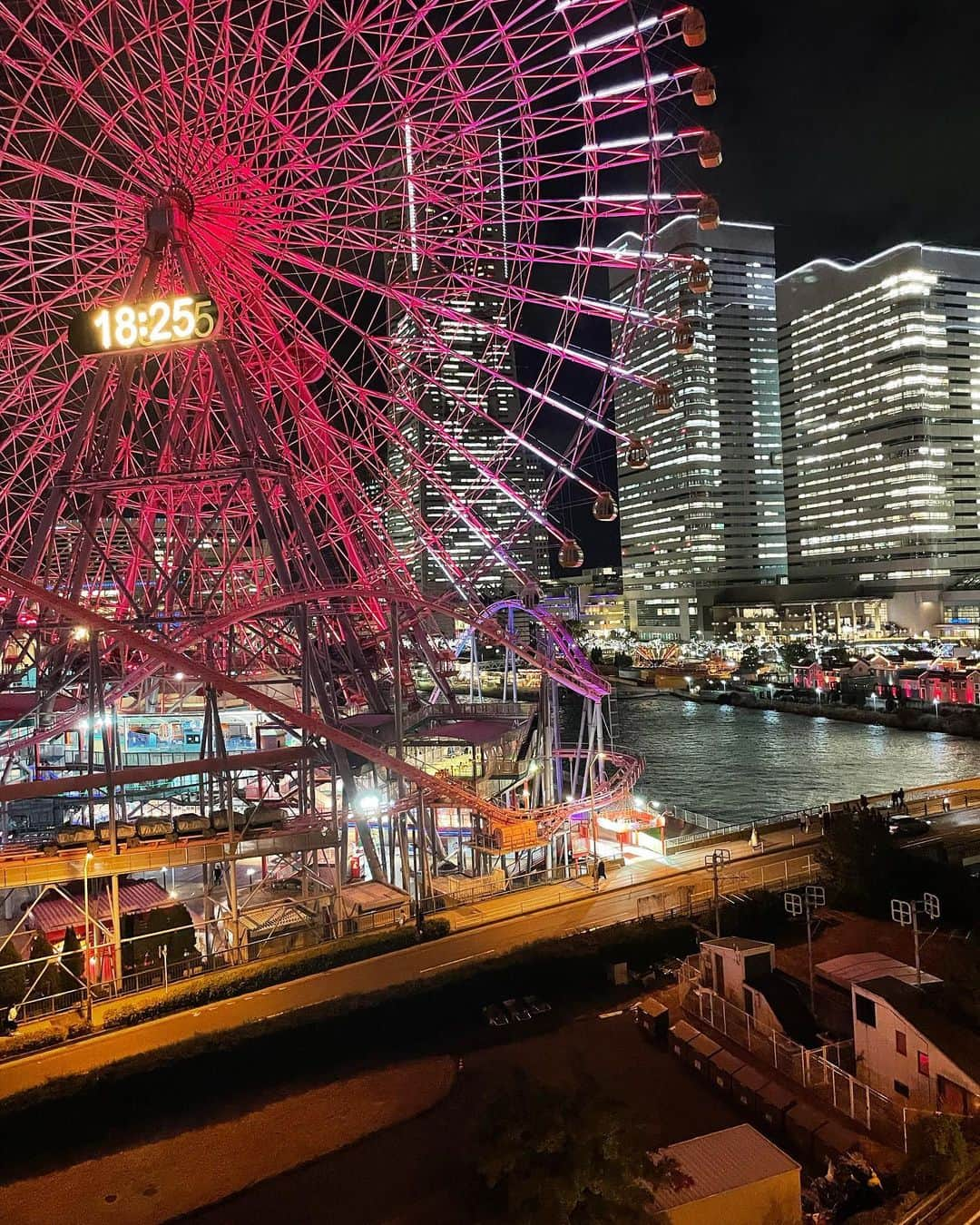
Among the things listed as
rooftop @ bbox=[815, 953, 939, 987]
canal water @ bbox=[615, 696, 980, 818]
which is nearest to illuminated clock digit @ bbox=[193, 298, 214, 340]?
rooftop @ bbox=[815, 953, 939, 987]

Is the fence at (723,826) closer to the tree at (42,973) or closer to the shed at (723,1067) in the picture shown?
the shed at (723,1067)

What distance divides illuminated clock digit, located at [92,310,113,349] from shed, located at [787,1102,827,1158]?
1504 cm

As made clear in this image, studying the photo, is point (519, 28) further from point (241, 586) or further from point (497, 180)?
point (241, 586)

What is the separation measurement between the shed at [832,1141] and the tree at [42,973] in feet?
42.6

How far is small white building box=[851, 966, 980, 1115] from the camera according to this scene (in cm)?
1320

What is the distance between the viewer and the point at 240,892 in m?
23.0

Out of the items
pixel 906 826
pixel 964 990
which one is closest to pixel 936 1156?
pixel 964 990

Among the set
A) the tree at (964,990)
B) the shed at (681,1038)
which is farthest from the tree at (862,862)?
the shed at (681,1038)

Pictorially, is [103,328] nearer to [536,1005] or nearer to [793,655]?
[536,1005]

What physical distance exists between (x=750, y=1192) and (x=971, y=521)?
412 ft

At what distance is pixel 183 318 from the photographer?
12.5m

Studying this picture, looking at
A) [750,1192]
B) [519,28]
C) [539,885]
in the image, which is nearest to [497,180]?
[519,28]

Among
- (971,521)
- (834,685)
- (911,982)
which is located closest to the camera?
(911,982)

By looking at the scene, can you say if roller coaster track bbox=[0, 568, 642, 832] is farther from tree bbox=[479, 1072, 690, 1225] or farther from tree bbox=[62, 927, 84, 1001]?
tree bbox=[479, 1072, 690, 1225]
